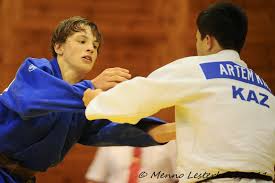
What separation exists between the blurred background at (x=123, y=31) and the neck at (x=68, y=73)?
1.72 metres

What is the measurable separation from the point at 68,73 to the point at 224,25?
1.00 metres

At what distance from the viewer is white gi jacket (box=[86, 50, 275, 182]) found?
2.27m

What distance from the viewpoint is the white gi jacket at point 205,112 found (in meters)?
2.27

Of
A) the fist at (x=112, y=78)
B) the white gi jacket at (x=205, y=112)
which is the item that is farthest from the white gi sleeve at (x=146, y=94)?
the fist at (x=112, y=78)

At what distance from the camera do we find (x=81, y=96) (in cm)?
259

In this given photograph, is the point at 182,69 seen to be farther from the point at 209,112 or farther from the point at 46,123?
the point at 46,123

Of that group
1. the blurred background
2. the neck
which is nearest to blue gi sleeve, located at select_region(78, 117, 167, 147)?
the neck

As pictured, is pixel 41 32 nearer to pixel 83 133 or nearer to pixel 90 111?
pixel 83 133

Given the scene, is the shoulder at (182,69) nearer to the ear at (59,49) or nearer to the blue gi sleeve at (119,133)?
the blue gi sleeve at (119,133)

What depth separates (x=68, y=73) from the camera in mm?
3064

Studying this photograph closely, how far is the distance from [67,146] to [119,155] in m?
0.56

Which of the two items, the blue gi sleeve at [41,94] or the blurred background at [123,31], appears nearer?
the blue gi sleeve at [41,94]


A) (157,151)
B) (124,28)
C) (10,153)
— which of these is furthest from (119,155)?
(124,28)

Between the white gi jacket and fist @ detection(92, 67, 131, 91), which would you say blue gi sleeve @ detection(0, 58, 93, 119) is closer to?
fist @ detection(92, 67, 131, 91)
